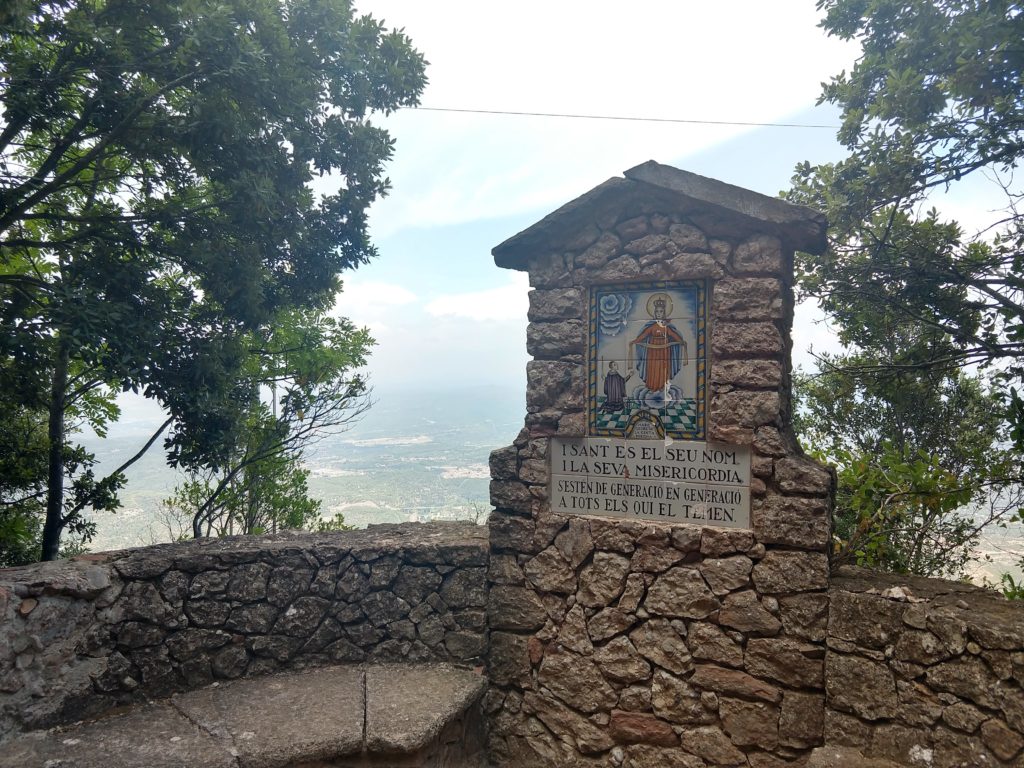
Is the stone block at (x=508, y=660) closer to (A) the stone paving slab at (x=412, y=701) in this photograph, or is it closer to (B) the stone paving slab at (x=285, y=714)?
(A) the stone paving slab at (x=412, y=701)

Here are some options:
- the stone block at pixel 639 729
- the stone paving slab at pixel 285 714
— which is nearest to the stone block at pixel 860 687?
the stone block at pixel 639 729

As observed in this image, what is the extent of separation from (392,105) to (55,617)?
597 centimetres

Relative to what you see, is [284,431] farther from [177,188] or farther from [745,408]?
[745,408]

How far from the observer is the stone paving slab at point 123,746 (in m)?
3.14

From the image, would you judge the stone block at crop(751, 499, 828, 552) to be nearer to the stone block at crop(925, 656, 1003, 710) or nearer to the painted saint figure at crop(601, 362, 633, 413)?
the stone block at crop(925, 656, 1003, 710)

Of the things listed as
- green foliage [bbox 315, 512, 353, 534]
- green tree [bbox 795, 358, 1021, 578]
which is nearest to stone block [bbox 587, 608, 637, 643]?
green tree [bbox 795, 358, 1021, 578]

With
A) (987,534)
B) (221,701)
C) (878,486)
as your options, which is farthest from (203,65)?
(987,534)

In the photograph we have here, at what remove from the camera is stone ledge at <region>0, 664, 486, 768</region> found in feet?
10.5

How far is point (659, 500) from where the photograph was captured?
3.88m

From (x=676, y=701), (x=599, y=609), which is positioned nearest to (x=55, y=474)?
(x=599, y=609)

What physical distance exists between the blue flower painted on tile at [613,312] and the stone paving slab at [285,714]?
281 centimetres

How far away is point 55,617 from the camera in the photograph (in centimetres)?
357

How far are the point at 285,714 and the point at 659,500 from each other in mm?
2580

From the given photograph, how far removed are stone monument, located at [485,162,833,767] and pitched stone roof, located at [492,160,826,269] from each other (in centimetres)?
1
